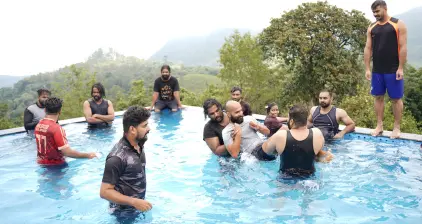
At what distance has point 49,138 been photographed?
18.9 ft

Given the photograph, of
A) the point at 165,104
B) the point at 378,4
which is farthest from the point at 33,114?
the point at 378,4

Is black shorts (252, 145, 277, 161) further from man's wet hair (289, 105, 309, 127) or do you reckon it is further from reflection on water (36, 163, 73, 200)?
reflection on water (36, 163, 73, 200)

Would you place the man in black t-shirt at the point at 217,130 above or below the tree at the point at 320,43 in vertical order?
below

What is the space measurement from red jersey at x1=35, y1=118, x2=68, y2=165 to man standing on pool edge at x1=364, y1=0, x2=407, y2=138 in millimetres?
5618

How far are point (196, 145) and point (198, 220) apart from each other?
3.81m

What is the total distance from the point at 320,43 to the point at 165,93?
723 inches

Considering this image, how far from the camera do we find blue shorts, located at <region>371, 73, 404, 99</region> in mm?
7230

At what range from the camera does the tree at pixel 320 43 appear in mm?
27203

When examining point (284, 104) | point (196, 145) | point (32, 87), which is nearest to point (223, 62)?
point (284, 104)

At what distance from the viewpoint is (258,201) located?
5.16 meters

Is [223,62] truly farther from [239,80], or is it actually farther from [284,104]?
[284,104]

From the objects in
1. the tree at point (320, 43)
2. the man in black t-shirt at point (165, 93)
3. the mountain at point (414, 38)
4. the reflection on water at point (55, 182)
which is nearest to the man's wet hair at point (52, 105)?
the reflection on water at point (55, 182)

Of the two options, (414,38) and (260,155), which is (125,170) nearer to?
(260,155)

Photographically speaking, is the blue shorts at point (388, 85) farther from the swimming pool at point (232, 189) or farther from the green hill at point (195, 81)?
the green hill at point (195, 81)
